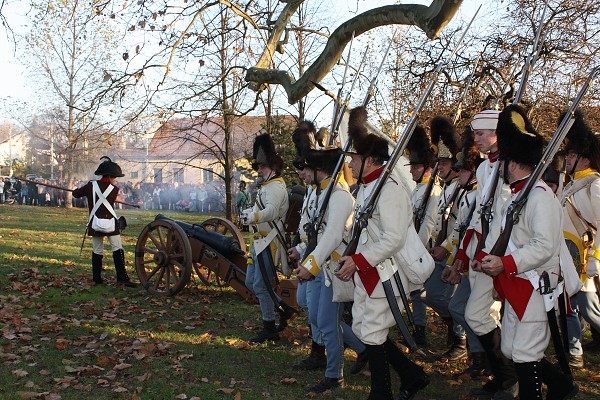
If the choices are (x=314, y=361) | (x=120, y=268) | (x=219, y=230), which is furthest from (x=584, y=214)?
(x=120, y=268)

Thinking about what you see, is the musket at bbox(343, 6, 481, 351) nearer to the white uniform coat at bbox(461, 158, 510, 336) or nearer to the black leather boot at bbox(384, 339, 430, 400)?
the black leather boot at bbox(384, 339, 430, 400)

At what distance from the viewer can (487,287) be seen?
4.27 metres

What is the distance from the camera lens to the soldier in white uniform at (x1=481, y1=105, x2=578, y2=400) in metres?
3.67

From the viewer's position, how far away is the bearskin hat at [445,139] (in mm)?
6050

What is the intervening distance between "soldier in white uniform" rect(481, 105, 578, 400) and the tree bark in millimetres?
3071

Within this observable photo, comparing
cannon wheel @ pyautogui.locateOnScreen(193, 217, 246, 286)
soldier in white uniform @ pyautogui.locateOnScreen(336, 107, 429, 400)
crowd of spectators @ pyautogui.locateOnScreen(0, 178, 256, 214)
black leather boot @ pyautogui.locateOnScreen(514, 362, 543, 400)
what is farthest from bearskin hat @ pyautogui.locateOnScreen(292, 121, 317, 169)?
crowd of spectators @ pyautogui.locateOnScreen(0, 178, 256, 214)

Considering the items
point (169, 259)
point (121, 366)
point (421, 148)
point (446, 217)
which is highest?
point (421, 148)

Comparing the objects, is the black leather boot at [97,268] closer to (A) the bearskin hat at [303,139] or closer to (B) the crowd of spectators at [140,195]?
(A) the bearskin hat at [303,139]

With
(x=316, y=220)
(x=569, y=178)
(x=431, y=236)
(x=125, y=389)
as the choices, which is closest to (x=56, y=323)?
(x=125, y=389)

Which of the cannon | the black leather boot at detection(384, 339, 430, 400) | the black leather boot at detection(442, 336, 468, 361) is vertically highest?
the cannon

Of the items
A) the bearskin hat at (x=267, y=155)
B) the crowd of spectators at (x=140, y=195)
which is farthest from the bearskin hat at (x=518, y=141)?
the crowd of spectators at (x=140, y=195)

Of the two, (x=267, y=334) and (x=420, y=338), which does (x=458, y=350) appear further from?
(x=267, y=334)

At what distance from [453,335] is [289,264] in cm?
188

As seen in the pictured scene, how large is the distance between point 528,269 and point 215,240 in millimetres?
5203
